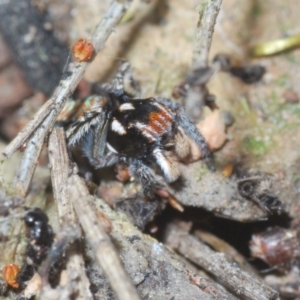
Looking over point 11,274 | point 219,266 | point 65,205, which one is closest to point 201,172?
point 219,266

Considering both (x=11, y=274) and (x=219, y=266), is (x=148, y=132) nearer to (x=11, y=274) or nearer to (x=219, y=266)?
(x=219, y=266)

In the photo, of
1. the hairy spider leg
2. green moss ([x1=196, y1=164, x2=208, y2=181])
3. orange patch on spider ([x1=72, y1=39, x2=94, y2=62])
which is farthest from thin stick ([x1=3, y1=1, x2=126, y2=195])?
green moss ([x1=196, y1=164, x2=208, y2=181])

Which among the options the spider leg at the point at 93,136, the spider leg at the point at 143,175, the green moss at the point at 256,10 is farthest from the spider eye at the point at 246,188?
the green moss at the point at 256,10

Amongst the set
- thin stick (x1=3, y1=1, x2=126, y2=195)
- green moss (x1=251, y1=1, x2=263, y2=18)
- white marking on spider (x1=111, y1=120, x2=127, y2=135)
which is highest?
thin stick (x1=3, y1=1, x2=126, y2=195)

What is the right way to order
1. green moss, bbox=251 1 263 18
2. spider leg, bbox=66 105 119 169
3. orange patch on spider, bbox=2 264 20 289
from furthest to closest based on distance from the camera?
1. green moss, bbox=251 1 263 18
2. spider leg, bbox=66 105 119 169
3. orange patch on spider, bbox=2 264 20 289

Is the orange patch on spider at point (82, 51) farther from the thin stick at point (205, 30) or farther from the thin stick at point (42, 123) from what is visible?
the thin stick at point (205, 30)

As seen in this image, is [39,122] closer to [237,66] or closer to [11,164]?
[11,164]

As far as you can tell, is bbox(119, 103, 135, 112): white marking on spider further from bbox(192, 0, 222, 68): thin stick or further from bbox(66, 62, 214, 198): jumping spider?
bbox(192, 0, 222, 68): thin stick

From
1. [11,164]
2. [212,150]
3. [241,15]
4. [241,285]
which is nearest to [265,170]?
[212,150]
